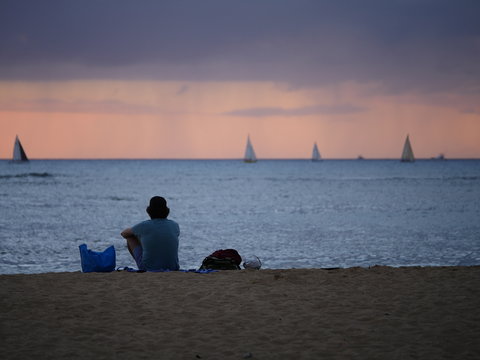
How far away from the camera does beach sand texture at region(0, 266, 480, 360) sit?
555 centimetres

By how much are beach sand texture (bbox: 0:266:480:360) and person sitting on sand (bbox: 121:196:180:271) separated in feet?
1.32

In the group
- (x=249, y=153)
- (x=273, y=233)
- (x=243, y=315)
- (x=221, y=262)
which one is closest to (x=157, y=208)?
(x=221, y=262)

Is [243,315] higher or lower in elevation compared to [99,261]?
lower

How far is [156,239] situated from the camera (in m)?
9.00

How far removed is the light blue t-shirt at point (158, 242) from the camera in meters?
8.93

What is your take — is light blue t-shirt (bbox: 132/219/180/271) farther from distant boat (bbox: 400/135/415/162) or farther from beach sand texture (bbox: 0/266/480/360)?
distant boat (bbox: 400/135/415/162)

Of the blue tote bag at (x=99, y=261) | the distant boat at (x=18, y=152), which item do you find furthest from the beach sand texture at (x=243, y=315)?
the distant boat at (x=18, y=152)

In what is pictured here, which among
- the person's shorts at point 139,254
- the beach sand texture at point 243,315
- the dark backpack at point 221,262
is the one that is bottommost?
the beach sand texture at point 243,315

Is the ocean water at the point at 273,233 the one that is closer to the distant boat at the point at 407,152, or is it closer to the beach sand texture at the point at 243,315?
the beach sand texture at the point at 243,315

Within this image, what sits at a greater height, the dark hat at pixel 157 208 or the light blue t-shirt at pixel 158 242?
the dark hat at pixel 157 208

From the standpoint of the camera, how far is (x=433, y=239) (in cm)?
1759

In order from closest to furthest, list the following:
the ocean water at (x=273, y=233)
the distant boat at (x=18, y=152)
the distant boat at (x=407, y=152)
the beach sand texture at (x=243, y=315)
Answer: the beach sand texture at (x=243, y=315) < the ocean water at (x=273, y=233) < the distant boat at (x=18, y=152) < the distant boat at (x=407, y=152)

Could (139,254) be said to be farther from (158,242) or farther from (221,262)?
(221,262)

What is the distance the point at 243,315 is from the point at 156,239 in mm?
2739
